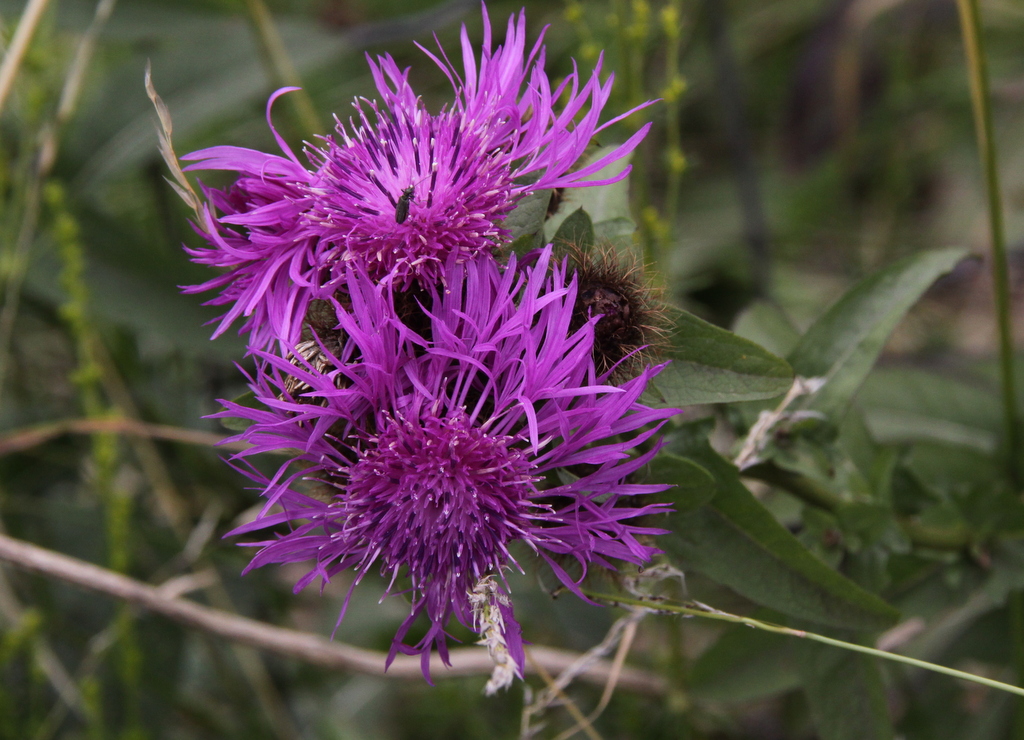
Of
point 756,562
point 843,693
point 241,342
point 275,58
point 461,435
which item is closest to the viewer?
point 461,435

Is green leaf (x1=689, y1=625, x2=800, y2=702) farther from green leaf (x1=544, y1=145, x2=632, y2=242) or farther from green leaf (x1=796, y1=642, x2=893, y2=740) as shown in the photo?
green leaf (x1=544, y1=145, x2=632, y2=242)

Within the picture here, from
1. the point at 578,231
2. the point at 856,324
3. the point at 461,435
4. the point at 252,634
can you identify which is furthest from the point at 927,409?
the point at 252,634

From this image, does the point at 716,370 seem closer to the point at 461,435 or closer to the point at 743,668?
the point at 461,435

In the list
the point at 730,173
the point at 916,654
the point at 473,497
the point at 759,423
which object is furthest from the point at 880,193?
the point at 473,497

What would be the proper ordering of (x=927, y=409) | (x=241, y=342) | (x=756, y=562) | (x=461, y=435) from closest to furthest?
(x=461, y=435) < (x=756, y=562) < (x=927, y=409) < (x=241, y=342)

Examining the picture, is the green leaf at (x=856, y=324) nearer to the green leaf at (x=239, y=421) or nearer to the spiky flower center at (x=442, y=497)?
the spiky flower center at (x=442, y=497)

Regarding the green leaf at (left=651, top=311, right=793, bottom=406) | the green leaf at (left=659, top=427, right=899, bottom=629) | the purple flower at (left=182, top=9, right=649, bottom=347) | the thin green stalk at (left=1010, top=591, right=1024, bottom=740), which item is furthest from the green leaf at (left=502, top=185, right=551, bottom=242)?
the thin green stalk at (left=1010, top=591, right=1024, bottom=740)

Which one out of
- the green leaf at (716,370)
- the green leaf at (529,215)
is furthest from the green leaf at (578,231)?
the green leaf at (716,370)
